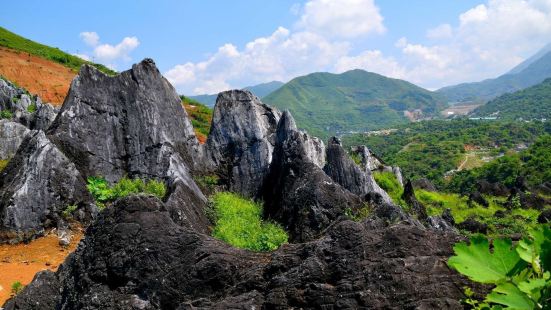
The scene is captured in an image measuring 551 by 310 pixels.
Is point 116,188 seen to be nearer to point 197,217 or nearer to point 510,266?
point 197,217

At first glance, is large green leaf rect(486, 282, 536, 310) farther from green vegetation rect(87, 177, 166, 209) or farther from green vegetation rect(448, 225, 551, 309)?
green vegetation rect(87, 177, 166, 209)

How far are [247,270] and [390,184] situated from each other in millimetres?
25460

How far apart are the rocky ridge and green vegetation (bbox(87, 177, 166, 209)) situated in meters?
0.57

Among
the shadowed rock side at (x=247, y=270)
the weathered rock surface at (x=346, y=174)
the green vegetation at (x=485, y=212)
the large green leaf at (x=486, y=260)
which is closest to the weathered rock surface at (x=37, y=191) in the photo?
the shadowed rock side at (x=247, y=270)

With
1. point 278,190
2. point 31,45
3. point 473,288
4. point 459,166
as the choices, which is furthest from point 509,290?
point 459,166

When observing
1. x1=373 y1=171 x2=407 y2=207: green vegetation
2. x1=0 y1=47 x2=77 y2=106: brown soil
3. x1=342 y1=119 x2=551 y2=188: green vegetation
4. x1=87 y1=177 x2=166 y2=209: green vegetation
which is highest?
x1=0 y1=47 x2=77 y2=106: brown soil

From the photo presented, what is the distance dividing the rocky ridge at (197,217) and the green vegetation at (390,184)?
24.5 ft

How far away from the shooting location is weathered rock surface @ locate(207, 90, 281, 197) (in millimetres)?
20906

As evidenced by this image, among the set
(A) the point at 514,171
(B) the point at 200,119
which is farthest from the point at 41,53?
(A) the point at 514,171

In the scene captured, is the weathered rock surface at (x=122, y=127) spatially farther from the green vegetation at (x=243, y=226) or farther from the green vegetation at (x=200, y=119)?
the green vegetation at (x=200, y=119)

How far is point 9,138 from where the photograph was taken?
26.3m

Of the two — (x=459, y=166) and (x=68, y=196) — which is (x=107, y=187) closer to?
(x=68, y=196)

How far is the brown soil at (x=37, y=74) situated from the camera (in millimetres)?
75438

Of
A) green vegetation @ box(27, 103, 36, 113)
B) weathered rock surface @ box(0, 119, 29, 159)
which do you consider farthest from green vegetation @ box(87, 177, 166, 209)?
green vegetation @ box(27, 103, 36, 113)
